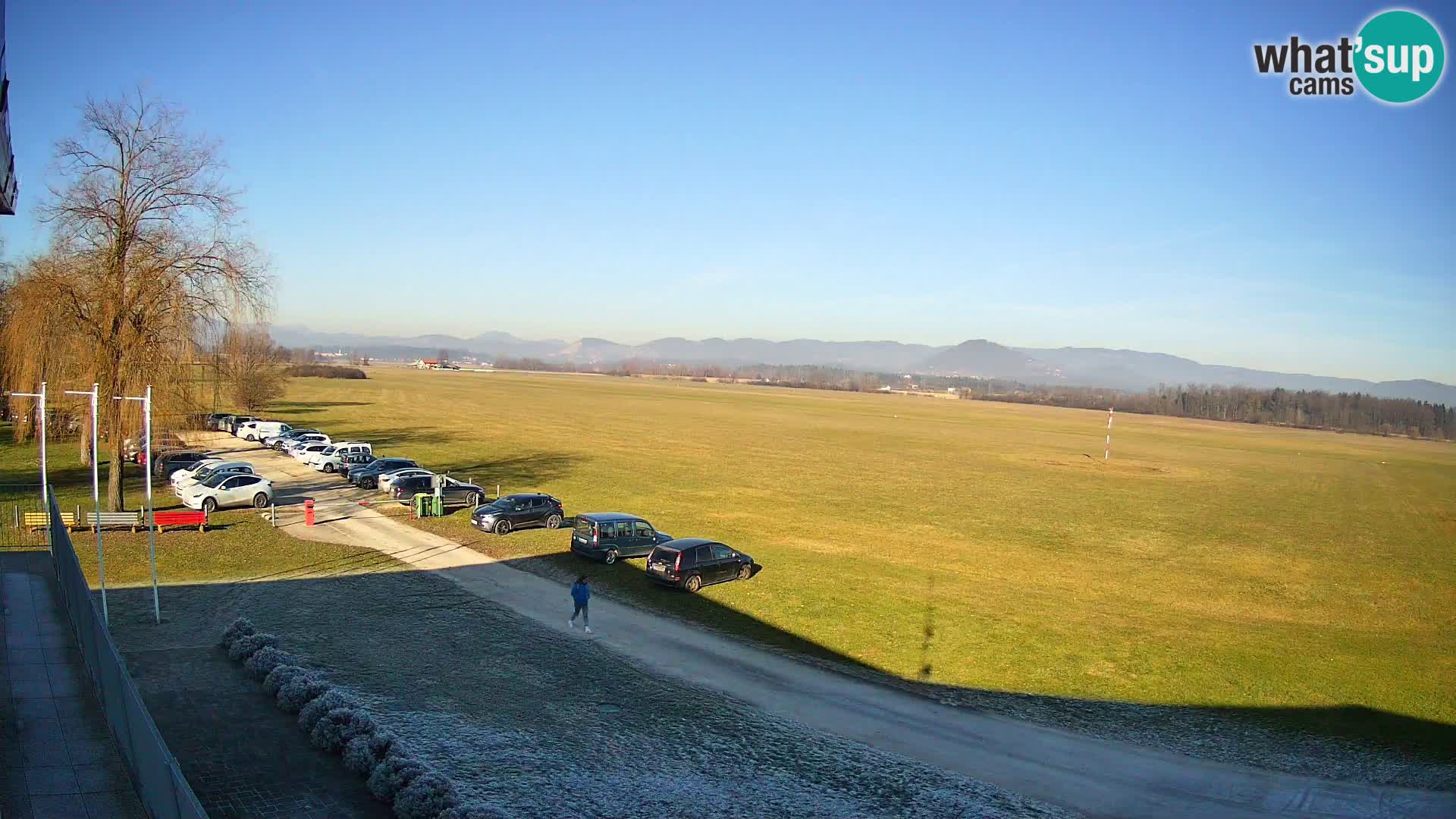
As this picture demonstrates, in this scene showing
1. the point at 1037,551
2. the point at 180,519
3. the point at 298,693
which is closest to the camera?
the point at 298,693

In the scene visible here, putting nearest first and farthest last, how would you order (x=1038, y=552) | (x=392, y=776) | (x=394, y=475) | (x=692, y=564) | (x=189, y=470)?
(x=392, y=776) → (x=692, y=564) → (x=1038, y=552) → (x=189, y=470) → (x=394, y=475)

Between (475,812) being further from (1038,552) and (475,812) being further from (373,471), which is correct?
(373,471)

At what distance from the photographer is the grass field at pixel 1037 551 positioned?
20781 mm

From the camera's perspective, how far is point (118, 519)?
28.6m

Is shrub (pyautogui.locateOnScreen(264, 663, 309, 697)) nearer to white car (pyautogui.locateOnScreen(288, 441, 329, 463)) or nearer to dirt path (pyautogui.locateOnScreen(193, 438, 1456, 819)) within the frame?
dirt path (pyautogui.locateOnScreen(193, 438, 1456, 819))

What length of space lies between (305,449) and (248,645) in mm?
35963

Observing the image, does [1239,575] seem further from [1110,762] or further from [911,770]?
[911,770]

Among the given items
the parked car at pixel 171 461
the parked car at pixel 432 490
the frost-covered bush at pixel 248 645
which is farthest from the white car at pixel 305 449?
the frost-covered bush at pixel 248 645

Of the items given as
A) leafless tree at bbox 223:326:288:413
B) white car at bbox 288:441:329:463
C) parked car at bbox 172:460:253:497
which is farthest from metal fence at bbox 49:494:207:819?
leafless tree at bbox 223:326:288:413

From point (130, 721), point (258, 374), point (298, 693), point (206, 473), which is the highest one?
point (258, 374)

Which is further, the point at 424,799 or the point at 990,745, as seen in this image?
the point at 990,745

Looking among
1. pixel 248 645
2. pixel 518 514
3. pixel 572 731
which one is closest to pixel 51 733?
pixel 248 645

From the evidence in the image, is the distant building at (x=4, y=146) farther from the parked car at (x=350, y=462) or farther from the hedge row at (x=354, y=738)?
the parked car at (x=350, y=462)

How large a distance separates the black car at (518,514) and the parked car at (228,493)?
350 inches
